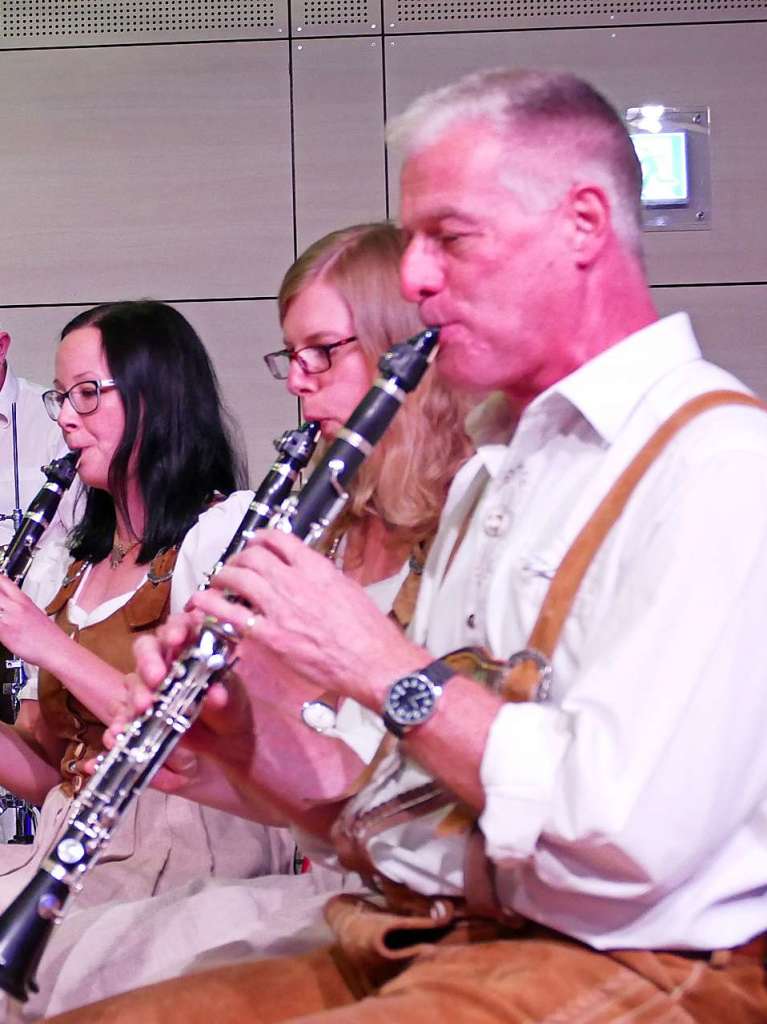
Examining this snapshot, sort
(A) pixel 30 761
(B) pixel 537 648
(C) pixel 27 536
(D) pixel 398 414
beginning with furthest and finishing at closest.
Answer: (A) pixel 30 761, (C) pixel 27 536, (D) pixel 398 414, (B) pixel 537 648

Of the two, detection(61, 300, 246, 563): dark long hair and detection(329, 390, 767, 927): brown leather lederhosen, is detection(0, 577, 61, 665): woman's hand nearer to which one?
detection(61, 300, 246, 563): dark long hair

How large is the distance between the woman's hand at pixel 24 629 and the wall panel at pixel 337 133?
233cm

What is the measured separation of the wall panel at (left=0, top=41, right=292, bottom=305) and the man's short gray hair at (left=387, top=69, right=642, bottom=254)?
288cm

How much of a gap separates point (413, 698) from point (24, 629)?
1.17m

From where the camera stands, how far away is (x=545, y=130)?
156cm

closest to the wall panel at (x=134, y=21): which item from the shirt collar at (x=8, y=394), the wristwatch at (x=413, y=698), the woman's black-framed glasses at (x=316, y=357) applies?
the shirt collar at (x=8, y=394)

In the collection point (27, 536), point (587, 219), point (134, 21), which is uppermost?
point (134, 21)

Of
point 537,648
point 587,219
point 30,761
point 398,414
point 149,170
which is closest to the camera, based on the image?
point 537,648

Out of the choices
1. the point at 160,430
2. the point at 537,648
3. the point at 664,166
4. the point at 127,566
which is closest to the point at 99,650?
the point at 127,566

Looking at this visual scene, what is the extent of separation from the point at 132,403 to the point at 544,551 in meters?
1.46

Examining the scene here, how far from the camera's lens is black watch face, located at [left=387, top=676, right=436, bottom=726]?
51.4 inches

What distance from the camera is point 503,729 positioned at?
1288 millimetres

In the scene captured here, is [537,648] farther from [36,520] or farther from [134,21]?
[134,21]

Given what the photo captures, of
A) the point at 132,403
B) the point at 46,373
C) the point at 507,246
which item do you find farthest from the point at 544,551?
the point at 46,373
